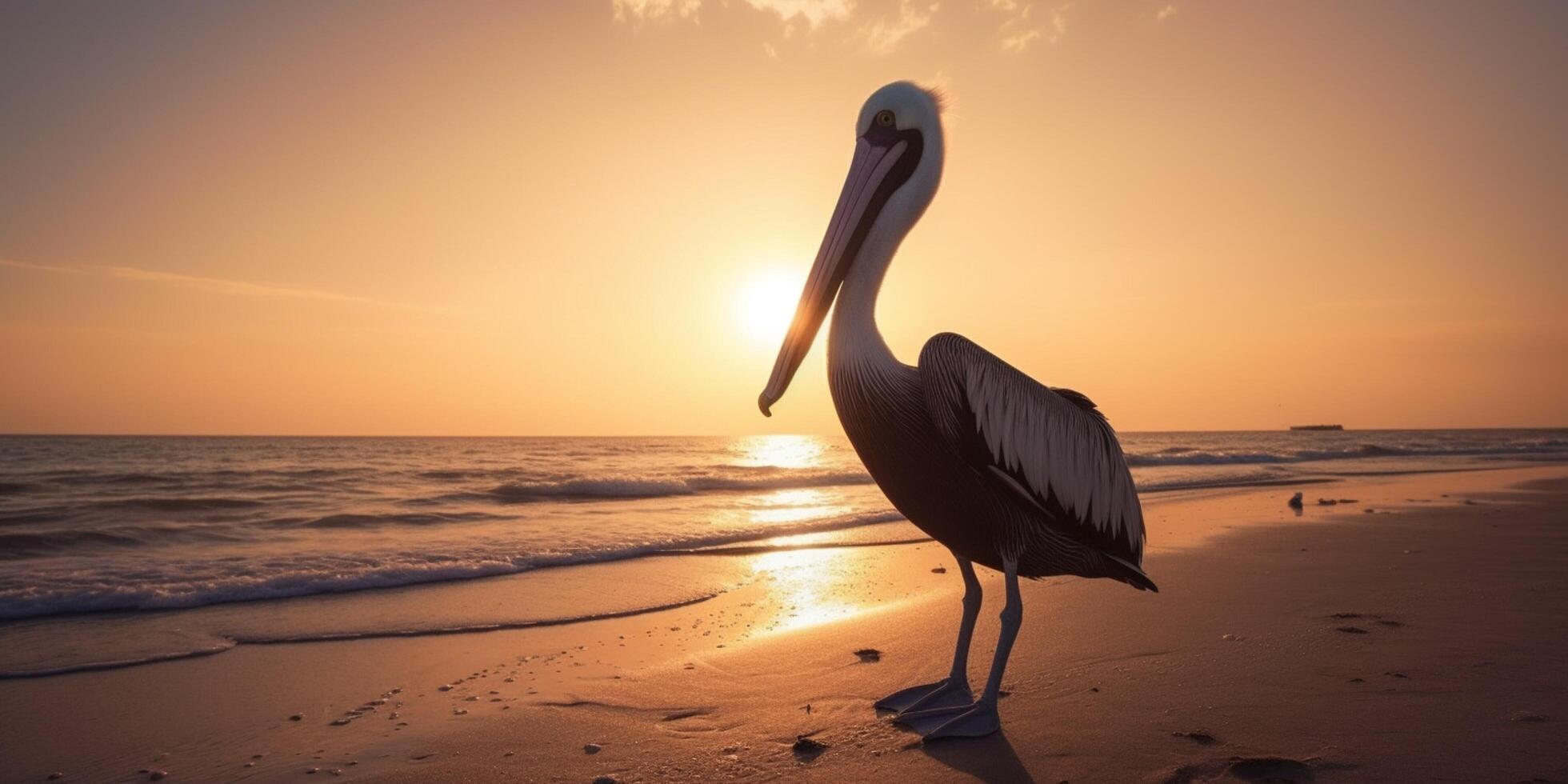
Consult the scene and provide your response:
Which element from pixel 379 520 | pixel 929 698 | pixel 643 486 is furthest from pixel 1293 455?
pixel 929 698

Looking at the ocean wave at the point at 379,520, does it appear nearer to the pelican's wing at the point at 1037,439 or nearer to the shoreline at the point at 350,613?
the shoreline at the point at 350,613

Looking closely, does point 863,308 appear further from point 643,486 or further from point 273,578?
point 643,486

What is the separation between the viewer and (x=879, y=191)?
3.74m

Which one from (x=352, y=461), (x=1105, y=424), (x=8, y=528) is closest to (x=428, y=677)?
(x=1105, y=424)

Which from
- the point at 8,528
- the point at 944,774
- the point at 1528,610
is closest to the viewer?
the point at 944,774

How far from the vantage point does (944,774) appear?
132 inches

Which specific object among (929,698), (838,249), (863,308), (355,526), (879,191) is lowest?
(355,526)

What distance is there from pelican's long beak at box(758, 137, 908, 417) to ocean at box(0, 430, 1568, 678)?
4103mm

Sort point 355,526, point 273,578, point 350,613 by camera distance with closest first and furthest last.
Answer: point 350,613 < point 273,578 < point 355,526

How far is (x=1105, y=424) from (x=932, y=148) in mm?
1517

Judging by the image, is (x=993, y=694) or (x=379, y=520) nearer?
(x=993, y=694)

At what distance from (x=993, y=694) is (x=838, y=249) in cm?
206

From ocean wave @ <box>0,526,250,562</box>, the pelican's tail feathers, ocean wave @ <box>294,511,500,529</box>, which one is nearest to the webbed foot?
the pelican's tail feathers

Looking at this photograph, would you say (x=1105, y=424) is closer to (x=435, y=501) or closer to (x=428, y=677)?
(x=428, y=677)
